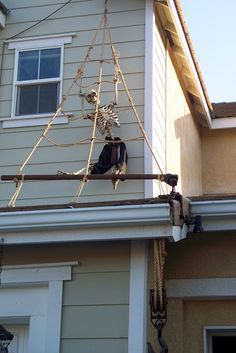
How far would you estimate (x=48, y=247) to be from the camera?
20.8 feet

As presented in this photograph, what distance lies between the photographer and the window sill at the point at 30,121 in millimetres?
7766

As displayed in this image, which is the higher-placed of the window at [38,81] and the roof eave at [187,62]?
the roof eave at [187,62]

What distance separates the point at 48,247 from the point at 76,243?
291mm

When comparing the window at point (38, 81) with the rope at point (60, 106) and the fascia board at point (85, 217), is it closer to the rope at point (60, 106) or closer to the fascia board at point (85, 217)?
the rope at point (60, 106)

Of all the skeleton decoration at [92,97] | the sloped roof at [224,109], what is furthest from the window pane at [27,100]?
the sloped roof at [224,109]

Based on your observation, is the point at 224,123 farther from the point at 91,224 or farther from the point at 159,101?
the point at 91,224

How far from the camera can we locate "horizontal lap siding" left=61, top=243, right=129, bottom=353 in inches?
234

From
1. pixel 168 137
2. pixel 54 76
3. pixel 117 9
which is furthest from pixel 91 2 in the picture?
pixel 168 137

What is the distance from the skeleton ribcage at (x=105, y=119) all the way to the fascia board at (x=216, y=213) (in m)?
1.94

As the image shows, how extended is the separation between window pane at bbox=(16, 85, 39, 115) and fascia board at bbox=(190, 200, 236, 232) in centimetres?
296

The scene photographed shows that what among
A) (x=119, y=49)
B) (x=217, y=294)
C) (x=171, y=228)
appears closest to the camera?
(x=171, y=228)

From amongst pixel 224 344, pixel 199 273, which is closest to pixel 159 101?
pixel 199 273

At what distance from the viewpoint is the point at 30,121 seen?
785cm

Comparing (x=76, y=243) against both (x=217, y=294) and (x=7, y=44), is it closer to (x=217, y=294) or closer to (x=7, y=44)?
(x=217, y=294)
